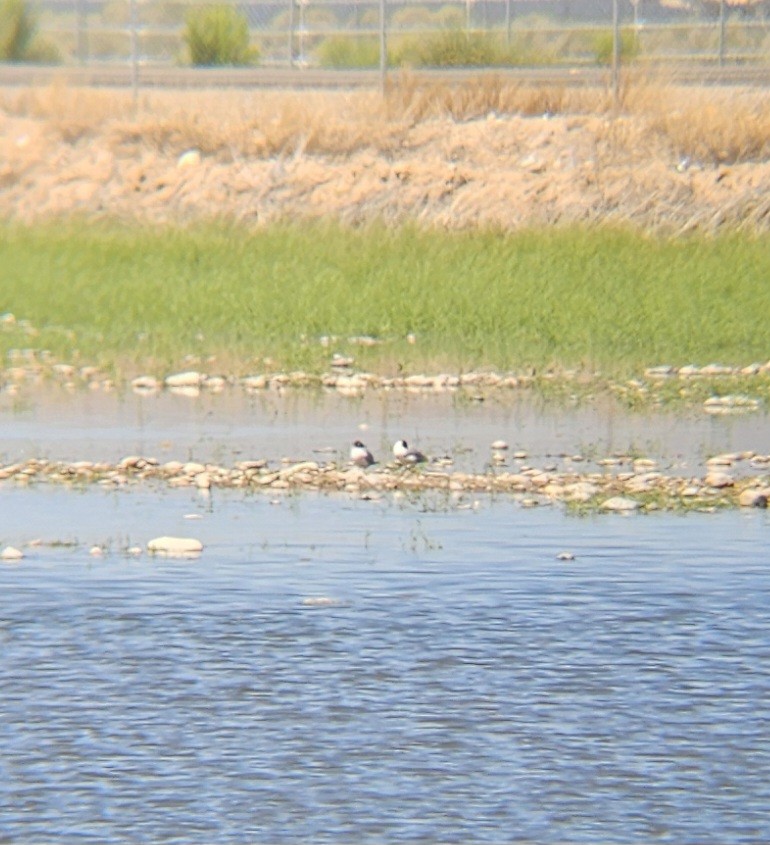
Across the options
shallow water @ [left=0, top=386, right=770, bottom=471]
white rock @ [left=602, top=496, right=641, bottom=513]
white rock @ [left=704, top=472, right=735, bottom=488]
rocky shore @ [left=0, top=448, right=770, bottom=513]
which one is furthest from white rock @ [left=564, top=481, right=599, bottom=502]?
shallow water @ [left=0, top=386, right=770, bottom=471]

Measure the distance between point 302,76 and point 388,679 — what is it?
26945mm

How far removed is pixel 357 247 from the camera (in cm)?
2267

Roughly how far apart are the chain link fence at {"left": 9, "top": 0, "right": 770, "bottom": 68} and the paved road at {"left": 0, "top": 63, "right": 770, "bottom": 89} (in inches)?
23.8

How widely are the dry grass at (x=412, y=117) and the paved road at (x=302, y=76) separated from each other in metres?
1.28

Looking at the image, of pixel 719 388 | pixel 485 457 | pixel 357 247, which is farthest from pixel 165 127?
pixel 485 457

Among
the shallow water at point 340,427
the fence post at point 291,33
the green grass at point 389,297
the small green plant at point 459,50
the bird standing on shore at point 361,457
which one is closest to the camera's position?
the bird standing on shore at point 361,457

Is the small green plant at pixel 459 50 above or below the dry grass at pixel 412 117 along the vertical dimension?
above

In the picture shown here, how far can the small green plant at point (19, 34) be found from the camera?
4056cm

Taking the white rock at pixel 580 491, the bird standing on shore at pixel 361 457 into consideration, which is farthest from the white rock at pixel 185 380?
the white rock at pixel 580 491

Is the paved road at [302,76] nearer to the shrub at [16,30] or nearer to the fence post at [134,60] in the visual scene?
the fence post at [134,60]

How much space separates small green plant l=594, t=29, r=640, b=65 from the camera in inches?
1518

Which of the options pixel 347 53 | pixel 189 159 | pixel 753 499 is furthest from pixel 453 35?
pixel 753 499

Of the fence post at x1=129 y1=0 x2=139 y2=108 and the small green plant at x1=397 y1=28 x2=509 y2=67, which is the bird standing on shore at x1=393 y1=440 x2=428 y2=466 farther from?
the small green plant at x1=397 y1=28 x2=509 y2=67

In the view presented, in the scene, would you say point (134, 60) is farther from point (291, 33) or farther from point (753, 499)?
point (753, 499)
